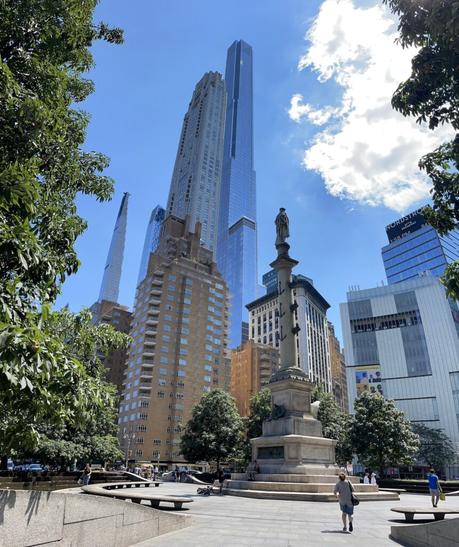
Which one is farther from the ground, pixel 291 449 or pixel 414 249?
pixel 414 249

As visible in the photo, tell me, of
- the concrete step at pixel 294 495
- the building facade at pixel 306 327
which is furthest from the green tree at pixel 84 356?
the building facade at pixel 306 327

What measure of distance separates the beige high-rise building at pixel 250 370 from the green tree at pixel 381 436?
68243 mm

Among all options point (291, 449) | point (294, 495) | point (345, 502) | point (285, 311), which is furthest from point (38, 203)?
point (285, 311)

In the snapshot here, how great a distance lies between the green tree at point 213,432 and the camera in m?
41.6

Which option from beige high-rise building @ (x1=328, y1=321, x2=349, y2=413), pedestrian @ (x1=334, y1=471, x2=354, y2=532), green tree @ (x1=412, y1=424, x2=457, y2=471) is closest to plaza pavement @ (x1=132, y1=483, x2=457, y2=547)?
pedestrian @ (x1=334, y1=471, x2=354, y2=532)

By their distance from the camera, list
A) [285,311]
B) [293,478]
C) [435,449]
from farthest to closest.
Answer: [435,449], [285,311], [293,478]

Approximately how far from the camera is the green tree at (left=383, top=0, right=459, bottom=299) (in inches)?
302

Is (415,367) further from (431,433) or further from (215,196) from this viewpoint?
(215,196)

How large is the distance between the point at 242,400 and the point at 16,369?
109532 millimetres

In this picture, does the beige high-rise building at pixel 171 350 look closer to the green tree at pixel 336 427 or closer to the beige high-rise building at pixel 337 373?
the green tree at pixel 336 427

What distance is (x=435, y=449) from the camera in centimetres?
7238

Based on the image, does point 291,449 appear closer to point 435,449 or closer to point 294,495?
point 294,495

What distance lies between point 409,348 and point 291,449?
274 ft

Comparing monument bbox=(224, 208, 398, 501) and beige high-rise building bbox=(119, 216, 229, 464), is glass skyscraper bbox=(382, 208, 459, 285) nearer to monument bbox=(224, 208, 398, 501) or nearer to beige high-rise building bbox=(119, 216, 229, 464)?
beige high-rise building bbox=(119, 216, 229, 464)
